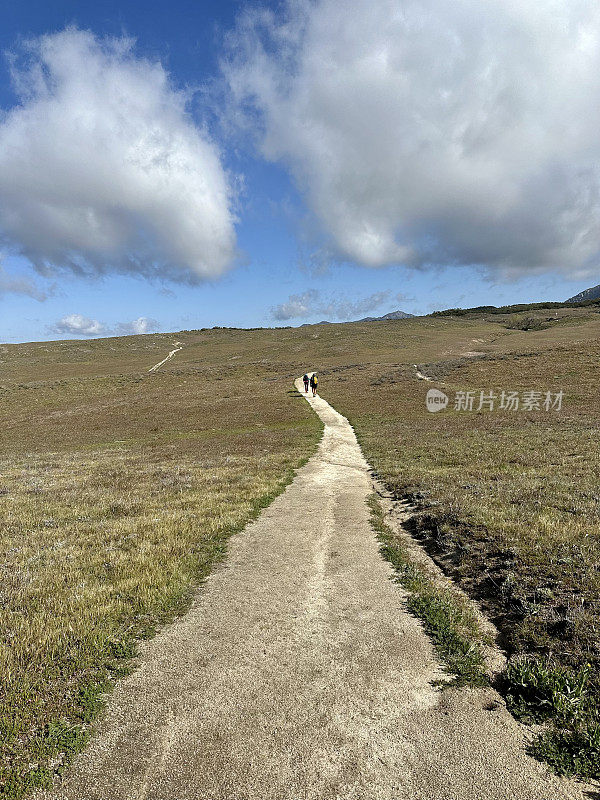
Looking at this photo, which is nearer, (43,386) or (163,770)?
(163,770)

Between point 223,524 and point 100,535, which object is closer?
point 100,535

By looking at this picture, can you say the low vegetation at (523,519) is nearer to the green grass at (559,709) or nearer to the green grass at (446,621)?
the green grass at (559,709)

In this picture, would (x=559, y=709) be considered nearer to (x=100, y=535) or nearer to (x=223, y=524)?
(x=223, y=524)

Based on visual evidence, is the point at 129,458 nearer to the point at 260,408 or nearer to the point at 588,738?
the point at 260,408

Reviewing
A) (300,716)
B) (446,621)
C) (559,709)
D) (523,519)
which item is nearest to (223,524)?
(446,621)

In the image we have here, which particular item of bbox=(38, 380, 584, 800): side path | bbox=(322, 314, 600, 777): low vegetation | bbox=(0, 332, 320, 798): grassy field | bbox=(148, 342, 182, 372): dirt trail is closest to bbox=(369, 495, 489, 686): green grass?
bbox=(38, 380, 584, 800): side path

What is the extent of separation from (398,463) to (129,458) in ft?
57.6

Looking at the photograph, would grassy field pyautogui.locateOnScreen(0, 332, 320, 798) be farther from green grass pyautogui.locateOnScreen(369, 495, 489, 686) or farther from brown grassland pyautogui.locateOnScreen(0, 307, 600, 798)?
green grass pyautogui.locateOnScreen(369, 495, 489, 686)

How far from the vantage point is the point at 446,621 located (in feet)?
24.8

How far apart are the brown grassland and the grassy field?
0.04 m

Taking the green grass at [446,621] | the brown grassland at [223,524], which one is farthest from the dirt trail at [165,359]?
the green grass at [446,621]

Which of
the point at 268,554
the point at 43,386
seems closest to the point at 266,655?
the point at 268,554

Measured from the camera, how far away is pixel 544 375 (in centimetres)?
5419

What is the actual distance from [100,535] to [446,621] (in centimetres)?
1031
